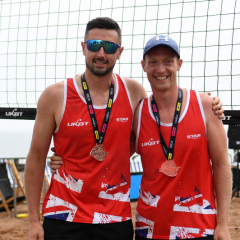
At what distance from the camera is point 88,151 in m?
2.53

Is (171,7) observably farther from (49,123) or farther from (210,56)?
(49,123)

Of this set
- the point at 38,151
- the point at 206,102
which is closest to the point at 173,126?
the point at 206,102

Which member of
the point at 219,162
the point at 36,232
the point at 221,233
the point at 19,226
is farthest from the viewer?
the point at 19,226

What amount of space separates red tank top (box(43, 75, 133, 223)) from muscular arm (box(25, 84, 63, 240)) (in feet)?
0.26

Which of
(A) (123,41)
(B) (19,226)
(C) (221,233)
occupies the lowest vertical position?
(B) (19,226)

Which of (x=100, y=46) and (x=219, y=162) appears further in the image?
(x=100, y=46)

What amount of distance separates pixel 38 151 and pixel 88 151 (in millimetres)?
401

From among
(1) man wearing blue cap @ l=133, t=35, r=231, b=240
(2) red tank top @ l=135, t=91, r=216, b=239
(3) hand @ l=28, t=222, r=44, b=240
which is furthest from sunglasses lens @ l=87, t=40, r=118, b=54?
(3) hand @ l=28, t=222, r=44, b=240

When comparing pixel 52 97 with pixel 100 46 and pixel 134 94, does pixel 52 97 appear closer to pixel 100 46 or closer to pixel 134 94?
pixel 100 46

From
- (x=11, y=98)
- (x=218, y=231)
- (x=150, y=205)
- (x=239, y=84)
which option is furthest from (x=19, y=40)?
(x=218, y=231)

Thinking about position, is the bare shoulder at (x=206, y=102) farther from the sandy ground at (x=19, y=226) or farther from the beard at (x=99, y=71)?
the sandy ground at (x=19, y=226)

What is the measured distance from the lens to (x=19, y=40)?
5887 millimetres

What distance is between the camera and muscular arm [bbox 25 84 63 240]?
8.43 feet

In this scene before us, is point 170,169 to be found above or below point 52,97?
below
